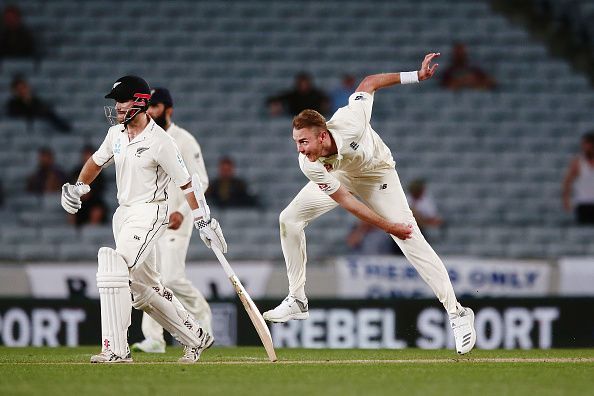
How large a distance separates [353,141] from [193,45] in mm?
8747

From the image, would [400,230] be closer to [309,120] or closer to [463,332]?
[463,332]

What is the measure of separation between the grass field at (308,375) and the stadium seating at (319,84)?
5.05 m

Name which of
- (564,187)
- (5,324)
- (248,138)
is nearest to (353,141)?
(5,324)

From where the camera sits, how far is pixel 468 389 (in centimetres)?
651

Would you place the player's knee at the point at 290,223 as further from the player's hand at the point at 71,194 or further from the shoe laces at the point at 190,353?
the player's hand at the point at 71,194

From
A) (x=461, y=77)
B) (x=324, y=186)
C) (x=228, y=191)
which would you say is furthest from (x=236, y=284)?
(x=461, y=77)

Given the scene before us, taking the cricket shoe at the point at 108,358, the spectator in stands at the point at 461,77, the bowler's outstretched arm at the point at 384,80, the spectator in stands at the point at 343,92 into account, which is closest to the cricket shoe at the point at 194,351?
the cricket shoe at the point at 108,358

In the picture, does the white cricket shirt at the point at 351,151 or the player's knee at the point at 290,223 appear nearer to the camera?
the white cricket shirt at the point at 351,151

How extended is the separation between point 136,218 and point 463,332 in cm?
221

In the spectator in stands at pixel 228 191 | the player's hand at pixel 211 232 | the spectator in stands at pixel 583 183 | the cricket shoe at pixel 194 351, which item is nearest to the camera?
the player's hand at pixel 211 232

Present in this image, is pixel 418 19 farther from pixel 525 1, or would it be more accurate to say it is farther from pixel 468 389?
pixel 468 389

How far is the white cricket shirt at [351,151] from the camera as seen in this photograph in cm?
786

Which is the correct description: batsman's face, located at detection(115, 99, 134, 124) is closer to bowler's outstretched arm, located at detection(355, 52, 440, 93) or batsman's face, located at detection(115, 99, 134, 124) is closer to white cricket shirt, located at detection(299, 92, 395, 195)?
white cricket shirt, located at detection(299, 92, 395, 195)

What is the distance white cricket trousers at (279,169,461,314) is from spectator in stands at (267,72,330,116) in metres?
6.48
